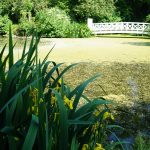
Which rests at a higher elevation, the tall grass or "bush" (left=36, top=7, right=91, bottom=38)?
the tall grass

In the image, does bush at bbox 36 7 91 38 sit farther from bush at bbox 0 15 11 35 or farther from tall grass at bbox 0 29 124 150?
tall grass at bbox 0 29 124 150

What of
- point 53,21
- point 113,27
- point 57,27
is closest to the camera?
point 57,27

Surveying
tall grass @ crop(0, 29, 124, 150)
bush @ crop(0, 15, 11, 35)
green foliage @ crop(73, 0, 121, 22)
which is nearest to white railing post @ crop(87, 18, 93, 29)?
green foliage @ crop(73, 0, 121, 22)

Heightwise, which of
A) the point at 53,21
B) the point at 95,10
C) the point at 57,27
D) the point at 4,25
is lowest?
the point at 57,27

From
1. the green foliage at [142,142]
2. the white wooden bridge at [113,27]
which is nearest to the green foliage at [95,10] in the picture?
the white wooden bridge at [113,27]

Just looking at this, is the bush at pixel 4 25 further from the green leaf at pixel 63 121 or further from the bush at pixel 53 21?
the green leaf at pixel 63 121

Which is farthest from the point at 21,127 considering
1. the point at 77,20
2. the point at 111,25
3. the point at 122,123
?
the point at 77,20

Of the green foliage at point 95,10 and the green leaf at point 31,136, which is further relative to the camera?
the green foliage at point 95,10

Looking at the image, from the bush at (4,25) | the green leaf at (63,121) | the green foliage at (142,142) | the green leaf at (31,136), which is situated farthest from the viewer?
the bush at (4,25)

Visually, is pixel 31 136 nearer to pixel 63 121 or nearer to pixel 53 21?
pixel 63 121

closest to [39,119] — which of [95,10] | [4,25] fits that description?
[4,25]

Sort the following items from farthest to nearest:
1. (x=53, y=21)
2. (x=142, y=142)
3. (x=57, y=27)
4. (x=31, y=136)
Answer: (x=53, y=21)
(x=57, y=27)
(x=142, y=142)
(x=31, y=136)

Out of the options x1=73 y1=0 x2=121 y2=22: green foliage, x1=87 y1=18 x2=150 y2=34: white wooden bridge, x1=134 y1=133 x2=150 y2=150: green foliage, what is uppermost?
x1=73 y1=0 x2=121 y2=22: green foliage

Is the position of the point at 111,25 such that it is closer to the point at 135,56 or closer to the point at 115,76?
the point at 135,56
